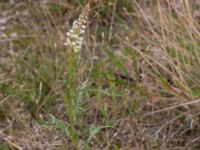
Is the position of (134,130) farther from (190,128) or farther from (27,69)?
(27,69)

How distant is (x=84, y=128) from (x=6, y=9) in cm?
106

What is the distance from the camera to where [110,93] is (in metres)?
1.85

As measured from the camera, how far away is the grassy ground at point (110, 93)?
1799 millimetres

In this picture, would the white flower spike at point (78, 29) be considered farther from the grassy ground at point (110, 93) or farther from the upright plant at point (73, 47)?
the grassy ground at point (110, 93)

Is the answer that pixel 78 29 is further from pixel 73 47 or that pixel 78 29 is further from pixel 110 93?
pixel 110 93

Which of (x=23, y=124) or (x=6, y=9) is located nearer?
(x=23, y=124)

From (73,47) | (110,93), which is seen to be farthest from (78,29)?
(110,93)

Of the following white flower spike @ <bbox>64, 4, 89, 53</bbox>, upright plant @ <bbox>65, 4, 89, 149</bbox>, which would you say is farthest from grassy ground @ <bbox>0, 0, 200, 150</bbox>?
white flower spike @ <bbox>64, 4, 89, 53</bbox>

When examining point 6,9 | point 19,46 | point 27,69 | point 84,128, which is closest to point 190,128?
point 84,128

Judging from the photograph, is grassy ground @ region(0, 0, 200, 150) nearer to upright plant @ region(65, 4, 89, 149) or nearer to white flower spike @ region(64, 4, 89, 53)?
upright plant @ region(65, 4, 89, 149)

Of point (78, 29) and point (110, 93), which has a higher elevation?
point (78, 29)

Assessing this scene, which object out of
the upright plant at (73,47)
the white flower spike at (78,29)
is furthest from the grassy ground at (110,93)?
the white flower spike at (78,29)

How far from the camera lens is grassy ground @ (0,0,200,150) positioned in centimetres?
180

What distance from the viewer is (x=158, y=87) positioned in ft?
6.37
